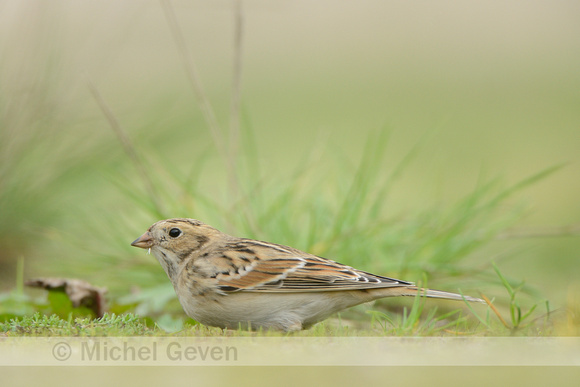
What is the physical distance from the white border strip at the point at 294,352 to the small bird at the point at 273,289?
70cm

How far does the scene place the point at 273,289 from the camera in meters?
2.47

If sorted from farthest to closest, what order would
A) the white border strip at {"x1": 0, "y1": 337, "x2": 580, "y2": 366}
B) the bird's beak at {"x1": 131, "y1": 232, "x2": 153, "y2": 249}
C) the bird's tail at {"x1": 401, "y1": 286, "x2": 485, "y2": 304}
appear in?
the bird's beak at {"x1": 131, "y1": 232, "x2": 153, "y2": 249} < the bird's tail at {"x1": 401, "y1": 286, "x2": 485, "y2": 304} < the white border strip at {"x1": 0, "y1": 337, "x2": 580, "y2": 366}

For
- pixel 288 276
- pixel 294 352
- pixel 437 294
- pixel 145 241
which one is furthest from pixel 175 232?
pixel 294 352

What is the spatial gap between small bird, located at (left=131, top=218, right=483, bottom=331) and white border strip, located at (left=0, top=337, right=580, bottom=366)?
0.70 m

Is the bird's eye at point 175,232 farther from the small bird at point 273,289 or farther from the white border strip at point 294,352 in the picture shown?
the white border strip at point 294,352

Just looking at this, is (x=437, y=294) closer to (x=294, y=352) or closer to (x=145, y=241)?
(x=294, y=352)

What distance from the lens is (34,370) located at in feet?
4.68

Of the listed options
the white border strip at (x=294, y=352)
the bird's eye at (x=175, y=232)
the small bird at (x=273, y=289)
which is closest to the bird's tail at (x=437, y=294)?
the small bird at (x=273, y=289)

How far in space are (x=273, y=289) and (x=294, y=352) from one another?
3.06 ft

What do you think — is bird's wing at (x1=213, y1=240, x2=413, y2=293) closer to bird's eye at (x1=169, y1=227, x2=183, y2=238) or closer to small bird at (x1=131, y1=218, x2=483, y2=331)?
small bird at (x1=131, y1=218, x2=483, y2=331)

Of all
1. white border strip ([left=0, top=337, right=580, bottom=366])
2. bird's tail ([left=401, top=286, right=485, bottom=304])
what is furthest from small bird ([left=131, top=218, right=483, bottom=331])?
white border strip ([left=0, top=337, right=580, bottom=366])

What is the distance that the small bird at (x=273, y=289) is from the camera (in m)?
2.45

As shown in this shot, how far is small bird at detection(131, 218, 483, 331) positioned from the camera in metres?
2.45

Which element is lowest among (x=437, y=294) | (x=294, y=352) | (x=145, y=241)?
(x=294, y=352)
